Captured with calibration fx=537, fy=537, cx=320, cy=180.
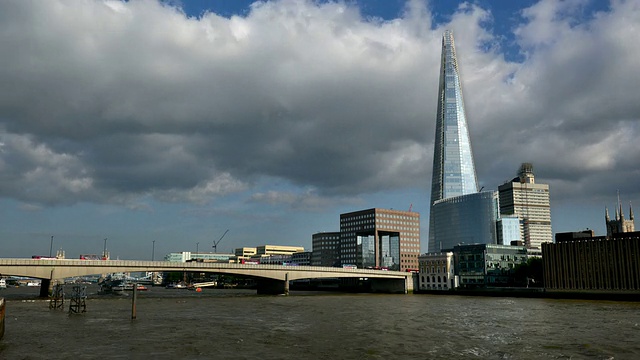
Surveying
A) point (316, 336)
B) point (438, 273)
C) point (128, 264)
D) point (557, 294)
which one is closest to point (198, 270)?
point (128, 264)

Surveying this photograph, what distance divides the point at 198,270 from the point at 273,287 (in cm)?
2864

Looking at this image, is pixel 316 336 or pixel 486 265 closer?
pixel 316 336

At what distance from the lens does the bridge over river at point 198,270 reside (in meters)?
105

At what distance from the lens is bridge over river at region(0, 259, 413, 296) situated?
105000 mm

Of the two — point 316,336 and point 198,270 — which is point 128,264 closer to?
point 198,270

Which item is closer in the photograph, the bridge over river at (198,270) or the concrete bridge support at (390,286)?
the bridge over river at (198,270)

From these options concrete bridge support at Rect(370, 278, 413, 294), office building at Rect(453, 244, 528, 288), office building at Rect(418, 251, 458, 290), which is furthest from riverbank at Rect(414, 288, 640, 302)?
office building at Rect(418, 251, 458, 290)

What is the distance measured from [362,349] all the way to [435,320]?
2835cm

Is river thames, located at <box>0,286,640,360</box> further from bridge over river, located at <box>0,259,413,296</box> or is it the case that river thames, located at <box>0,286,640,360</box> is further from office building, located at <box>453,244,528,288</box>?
office building, located at <box>453,244,528,288</box>


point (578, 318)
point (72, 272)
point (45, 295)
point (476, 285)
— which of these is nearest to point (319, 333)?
point (578, 318)

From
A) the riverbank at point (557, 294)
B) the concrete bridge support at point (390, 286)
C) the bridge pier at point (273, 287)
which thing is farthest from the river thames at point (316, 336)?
the concrete bridge support at point (390, 286)

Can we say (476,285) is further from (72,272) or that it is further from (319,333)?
(319,333)

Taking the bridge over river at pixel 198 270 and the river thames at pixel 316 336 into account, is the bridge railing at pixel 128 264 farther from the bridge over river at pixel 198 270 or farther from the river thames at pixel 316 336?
the river thames at pixel 316 336

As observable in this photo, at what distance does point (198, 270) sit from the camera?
5153 inches
